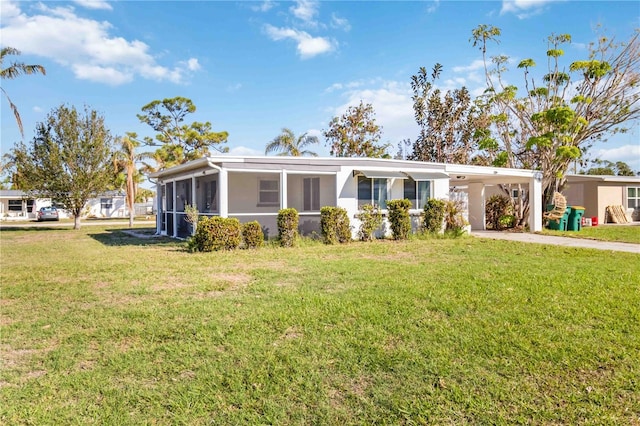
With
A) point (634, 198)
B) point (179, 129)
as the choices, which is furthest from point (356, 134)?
point (634, 198)

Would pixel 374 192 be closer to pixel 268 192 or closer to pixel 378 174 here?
pixel 378 174

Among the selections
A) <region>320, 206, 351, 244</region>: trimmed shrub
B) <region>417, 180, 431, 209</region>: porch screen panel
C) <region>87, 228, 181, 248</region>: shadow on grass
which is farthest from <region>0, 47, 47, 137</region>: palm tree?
<region>417, 180, 431, 209</region>: porch screen panel

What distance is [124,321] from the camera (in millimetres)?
4902

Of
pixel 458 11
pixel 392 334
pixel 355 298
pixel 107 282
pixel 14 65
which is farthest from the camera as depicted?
pixel 14 65

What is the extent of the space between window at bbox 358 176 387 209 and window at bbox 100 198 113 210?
37.5 metres

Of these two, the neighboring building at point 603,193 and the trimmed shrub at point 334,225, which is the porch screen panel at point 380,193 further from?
the neighboring building at point 603,193

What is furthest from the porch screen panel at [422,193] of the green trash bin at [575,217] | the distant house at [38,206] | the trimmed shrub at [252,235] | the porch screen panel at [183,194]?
the distant house at [38,206]

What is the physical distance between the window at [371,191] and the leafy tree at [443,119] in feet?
45.3

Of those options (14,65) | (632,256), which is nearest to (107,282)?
(632,256)

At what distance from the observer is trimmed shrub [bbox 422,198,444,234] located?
15.0 meters

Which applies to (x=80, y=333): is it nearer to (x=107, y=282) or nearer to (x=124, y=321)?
(x=124, y=321)

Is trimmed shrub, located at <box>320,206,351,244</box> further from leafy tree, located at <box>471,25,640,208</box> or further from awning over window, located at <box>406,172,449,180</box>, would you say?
leafy tree, located at <box>471,25,640,208</box>

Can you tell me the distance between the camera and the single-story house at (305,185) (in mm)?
13125

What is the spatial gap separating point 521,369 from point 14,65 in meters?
23.1
